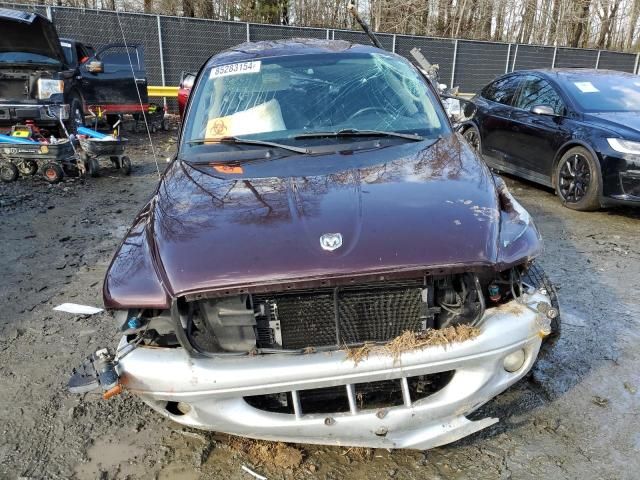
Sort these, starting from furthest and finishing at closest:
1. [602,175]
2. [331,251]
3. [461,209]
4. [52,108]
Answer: [52,108]
[602,175]
[461,209]
[331,251]

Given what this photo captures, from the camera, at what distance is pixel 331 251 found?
6.53 feet

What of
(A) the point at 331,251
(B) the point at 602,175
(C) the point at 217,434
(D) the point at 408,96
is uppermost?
(D) the point at 408,96

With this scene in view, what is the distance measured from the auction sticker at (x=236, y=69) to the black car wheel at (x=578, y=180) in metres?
4.09

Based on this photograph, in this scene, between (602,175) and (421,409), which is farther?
(602,175)

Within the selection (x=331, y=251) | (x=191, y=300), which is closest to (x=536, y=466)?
(x=331, y=251)

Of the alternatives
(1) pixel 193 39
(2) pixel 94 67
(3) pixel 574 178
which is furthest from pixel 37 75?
(3) pixel 574 178

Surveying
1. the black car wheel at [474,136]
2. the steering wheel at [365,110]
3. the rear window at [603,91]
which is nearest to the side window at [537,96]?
the rear window at [603,91]

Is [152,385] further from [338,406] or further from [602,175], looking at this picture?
[602,175]

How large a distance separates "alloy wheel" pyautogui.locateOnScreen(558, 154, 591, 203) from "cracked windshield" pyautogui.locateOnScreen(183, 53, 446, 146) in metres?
3.23

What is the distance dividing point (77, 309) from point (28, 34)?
238 inches

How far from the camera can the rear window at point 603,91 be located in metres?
6.21

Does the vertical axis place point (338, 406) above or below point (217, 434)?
above

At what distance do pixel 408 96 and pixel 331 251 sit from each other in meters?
1.83

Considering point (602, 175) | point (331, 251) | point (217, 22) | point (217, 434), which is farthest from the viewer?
point (217, 22)
